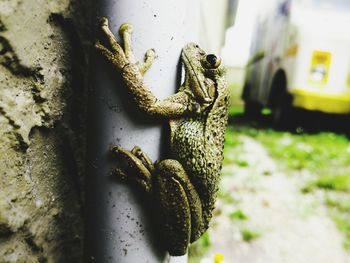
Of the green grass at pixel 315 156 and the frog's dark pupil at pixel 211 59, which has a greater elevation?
the frog's dark pupil at pixel 211 59

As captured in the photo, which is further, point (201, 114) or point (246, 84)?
point (246, 84)

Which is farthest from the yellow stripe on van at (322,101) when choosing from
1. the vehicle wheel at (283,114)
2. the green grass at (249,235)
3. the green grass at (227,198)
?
the green grass at (249,235)

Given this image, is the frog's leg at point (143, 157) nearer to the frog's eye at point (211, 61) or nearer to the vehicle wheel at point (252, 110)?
the frog's eye at point (211, 61)

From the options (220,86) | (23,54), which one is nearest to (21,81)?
(23,54)

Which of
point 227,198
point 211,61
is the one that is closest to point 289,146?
point 227,198

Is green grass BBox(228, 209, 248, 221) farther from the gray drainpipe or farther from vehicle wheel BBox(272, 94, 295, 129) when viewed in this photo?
vehicle wheel BBox(272, 94, 295, 129)

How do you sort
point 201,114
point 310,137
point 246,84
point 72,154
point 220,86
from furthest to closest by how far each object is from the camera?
point 246,84
point 310,137
point 220,86
point 201,114
point 72,154

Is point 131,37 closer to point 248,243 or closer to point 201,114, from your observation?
point 201,114
